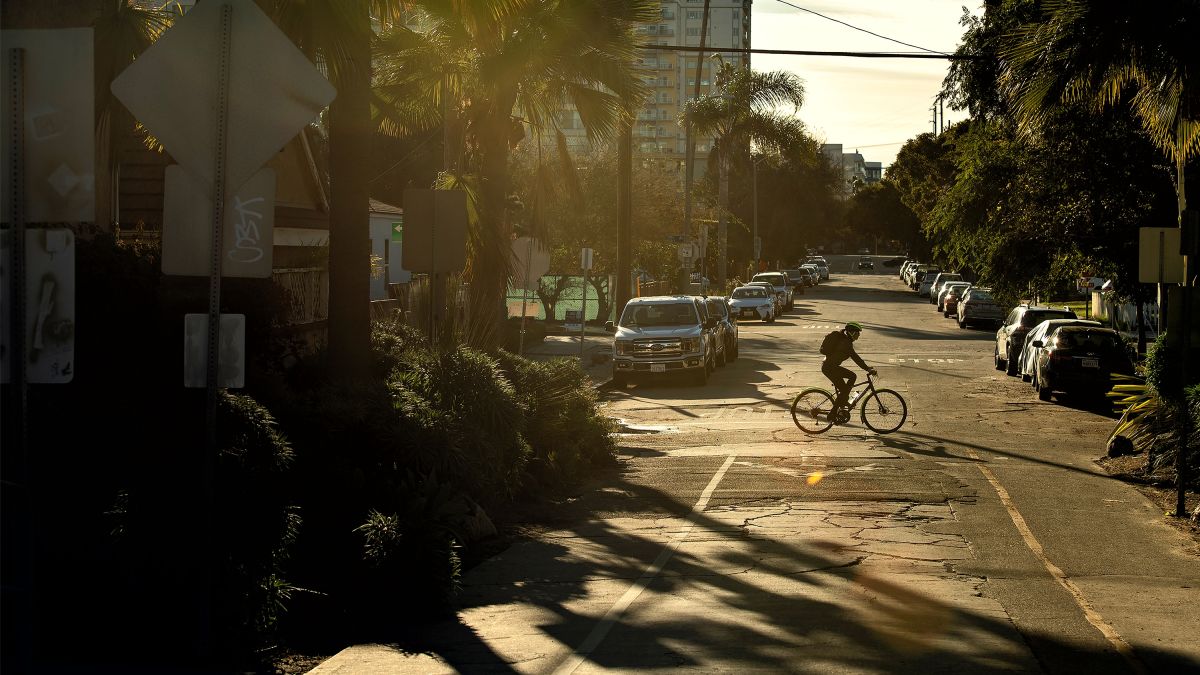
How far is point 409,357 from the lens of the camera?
14.1 meters

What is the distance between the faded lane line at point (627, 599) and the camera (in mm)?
7484

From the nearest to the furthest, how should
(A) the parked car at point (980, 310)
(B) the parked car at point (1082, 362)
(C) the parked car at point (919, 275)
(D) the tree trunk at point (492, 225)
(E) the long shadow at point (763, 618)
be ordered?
(E) the long shadow at point (763, 618) < (D) the tree trunk at point (492, 225) < (B) the parked car at point (1082, 362) < (A) the parked car at point (980, 310) < (C) the parked car at point (919, 275)

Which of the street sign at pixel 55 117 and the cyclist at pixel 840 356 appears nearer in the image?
the street sign at pixel 55 117

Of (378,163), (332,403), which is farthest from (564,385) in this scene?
(378,163)

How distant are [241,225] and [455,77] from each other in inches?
535

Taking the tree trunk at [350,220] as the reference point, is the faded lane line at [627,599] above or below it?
below

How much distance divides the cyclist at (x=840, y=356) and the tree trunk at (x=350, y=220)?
861 cm

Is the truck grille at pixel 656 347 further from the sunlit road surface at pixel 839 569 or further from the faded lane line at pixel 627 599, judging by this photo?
the faded lane line at pixel 627 599

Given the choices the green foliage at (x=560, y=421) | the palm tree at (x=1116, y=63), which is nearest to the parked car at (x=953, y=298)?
the palm tree at (x=1116, y=63)

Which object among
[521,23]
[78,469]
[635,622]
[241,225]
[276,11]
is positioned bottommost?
[635,622]

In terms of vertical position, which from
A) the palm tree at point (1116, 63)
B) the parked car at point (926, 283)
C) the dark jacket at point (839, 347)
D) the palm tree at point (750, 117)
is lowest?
the dark jacket at point (839, 347)

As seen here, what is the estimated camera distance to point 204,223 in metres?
6.61

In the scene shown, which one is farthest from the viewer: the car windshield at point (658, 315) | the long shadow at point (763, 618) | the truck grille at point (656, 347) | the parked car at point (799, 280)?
the parked car at point (799, 280)

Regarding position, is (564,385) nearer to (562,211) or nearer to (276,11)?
(276,11)
